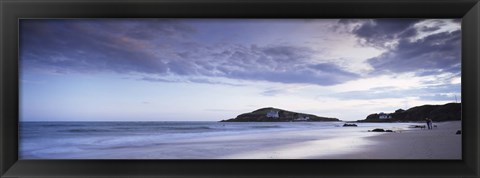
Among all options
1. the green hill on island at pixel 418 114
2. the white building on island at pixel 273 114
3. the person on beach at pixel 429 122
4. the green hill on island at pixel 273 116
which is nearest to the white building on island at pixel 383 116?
the green hill on island at pixel 418 114

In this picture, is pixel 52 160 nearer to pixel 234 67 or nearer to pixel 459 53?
pixel 234 67

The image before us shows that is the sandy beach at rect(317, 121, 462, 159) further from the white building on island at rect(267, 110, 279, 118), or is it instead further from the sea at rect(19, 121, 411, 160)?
the white building on island at rect(267, 110, 279, 118)

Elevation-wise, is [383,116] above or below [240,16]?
below

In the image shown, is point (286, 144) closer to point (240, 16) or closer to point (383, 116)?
point (383, 116)

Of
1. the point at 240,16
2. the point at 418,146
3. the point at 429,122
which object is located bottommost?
the point at 418,146

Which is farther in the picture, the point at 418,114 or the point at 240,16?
the point at 418,114

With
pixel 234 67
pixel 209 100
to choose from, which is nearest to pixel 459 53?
pixel 234 67

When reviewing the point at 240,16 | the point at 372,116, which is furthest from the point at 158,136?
the point at 372,116
